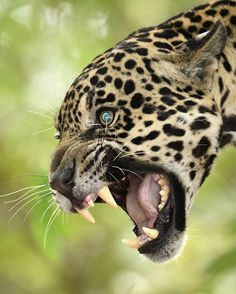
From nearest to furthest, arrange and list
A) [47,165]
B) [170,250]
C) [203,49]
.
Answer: [203,49], [170,250], [47,165]

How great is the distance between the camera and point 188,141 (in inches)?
A: 195

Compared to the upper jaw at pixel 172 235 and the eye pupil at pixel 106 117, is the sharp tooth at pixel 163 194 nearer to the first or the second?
the upper jaw at pixel 172 235

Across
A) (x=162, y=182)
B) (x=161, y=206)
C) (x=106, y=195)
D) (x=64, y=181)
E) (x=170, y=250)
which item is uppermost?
(x=64, y=181)

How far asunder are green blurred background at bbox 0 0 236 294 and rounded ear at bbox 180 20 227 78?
2262mm

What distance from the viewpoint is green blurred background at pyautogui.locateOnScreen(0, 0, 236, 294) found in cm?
774

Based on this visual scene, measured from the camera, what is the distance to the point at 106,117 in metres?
4.94

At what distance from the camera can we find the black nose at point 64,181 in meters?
4.89

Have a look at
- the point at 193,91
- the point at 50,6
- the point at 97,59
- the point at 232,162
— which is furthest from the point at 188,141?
the point at 50,6

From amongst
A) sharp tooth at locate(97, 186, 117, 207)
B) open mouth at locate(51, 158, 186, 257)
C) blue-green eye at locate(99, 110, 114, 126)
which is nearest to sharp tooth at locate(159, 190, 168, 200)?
open mouth at locate(51, 158, 186, 257)

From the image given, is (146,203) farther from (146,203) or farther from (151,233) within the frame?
(151,233)

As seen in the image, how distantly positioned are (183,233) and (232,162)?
2.50 metres

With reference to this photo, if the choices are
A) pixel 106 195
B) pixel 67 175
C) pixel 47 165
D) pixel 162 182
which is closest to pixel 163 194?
pixel 162 182

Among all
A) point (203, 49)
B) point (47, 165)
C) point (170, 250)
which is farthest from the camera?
point (47, 165)

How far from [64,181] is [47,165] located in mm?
2538
